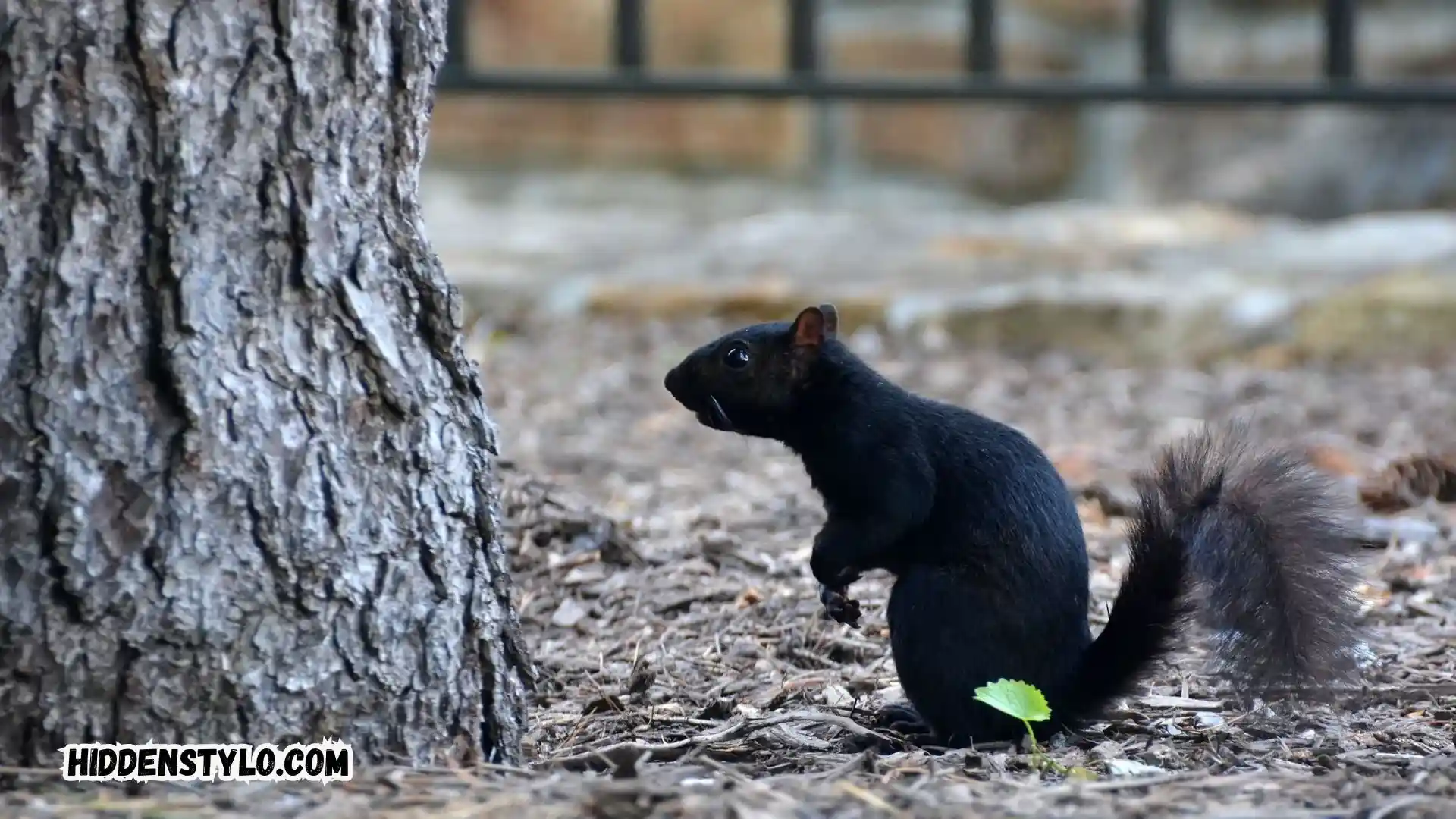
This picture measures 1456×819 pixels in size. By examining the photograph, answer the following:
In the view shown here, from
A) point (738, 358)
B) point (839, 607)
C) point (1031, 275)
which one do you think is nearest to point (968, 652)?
point (839, 607)

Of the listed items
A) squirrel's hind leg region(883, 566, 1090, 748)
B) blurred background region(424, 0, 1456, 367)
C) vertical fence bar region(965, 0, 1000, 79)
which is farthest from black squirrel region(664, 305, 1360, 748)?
blurred background region(424, 0, 1456, 367)

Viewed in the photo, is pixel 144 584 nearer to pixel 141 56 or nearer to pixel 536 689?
pixel 141 56

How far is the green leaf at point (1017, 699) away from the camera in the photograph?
8.63ft

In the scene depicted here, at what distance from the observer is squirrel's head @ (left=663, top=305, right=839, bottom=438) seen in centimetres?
329

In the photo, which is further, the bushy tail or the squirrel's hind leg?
the squirrel's hind leg

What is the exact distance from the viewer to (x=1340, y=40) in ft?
21.8

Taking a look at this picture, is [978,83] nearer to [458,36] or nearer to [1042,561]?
[458,36]

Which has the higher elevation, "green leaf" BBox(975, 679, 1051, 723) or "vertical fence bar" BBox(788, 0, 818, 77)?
"vertical fence bar" BBox(788, 0, 818, 77)

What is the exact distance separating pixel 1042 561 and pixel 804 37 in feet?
14.0

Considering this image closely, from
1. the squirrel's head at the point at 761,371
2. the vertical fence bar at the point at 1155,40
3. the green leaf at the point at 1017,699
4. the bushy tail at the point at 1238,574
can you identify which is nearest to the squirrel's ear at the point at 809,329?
the squirrel's head at the point at 761,371

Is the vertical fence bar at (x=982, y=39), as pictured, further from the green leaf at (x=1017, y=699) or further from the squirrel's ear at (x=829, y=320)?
the green leaf at (x=1017, y=699)

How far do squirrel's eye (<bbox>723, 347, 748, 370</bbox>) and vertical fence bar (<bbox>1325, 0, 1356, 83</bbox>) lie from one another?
4160mm

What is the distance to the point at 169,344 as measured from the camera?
7.50ft

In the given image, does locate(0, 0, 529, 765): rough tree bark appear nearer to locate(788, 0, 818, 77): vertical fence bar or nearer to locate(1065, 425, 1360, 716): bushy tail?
locate(1065, 425, 1360, 716): bushy tail
